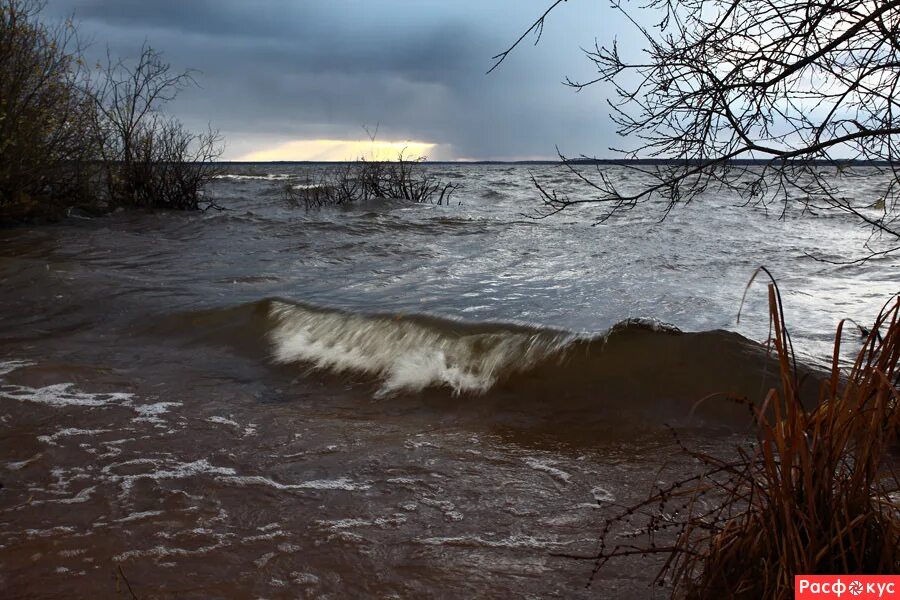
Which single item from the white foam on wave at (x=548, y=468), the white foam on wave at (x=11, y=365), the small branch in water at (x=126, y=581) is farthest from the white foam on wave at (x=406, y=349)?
the small branch in water at (x=126, y=581)

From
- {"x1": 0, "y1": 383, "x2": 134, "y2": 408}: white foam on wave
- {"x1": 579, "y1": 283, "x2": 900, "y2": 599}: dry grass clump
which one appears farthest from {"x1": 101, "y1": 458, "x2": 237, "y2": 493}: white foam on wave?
{"x1": 579, "y1": 283, "x2": 900, "y2": 599}: dry grass clump

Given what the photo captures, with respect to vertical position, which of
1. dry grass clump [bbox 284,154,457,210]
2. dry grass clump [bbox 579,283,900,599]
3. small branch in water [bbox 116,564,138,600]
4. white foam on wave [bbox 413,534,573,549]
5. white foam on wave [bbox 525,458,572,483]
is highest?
dry grass clump [bbox 284,154,457,210]

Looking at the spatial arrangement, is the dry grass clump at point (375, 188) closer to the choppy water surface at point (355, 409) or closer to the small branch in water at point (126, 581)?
the choppy water surface at point (355, 409)

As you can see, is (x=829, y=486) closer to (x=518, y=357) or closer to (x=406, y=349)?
(x=518, y=357)

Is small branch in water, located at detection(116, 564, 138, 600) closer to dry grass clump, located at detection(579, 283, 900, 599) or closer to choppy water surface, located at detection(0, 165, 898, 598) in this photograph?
choppy water surface, located at detection(0, 165, 898, 598)

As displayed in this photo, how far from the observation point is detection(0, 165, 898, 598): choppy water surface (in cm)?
333

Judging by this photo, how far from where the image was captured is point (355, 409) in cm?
570

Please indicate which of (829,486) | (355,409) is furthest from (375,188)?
(829,486)

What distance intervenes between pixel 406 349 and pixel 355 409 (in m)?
1.56

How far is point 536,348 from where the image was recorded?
675 centimetres

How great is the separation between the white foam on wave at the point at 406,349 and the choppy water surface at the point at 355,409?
0.11 ft

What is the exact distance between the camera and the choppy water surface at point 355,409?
3.33m

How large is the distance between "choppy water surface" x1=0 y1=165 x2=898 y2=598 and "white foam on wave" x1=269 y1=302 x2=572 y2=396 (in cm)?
3

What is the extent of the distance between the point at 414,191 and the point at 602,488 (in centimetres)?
1998
